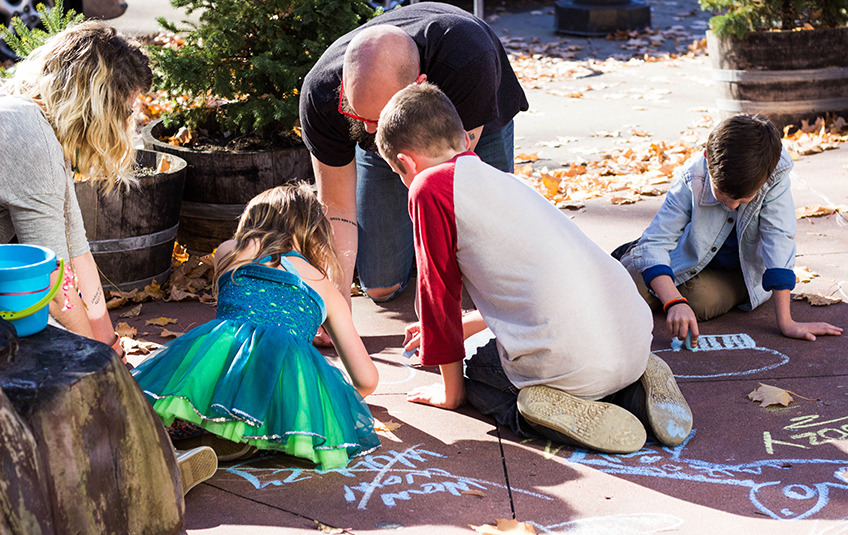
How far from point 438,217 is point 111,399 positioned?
116 centimetres

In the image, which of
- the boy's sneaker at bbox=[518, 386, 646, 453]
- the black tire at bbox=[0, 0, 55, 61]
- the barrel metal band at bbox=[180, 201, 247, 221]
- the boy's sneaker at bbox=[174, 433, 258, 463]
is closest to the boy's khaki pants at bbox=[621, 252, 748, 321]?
the boy's sneaker at bbox=[518, 386, 646, 453]

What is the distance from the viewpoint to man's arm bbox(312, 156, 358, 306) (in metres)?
3.77

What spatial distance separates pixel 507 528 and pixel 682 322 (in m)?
1.48

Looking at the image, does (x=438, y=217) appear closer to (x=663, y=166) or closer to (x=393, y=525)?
(x=393, y=525)

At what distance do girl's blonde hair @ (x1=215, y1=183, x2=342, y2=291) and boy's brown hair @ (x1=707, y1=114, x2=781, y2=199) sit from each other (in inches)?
60.7

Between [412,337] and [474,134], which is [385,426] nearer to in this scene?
[412,337]

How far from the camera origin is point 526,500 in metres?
2.45

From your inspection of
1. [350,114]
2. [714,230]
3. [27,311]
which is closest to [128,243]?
[350,114]

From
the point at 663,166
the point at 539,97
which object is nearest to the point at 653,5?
the point at 539,97

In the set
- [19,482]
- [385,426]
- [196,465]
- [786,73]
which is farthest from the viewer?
[786,73]

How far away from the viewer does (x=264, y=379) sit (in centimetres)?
254

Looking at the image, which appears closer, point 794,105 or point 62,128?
point 62,128

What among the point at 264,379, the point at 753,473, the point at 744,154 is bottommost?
the point at 753,473

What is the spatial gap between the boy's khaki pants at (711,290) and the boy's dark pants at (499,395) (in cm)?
104
